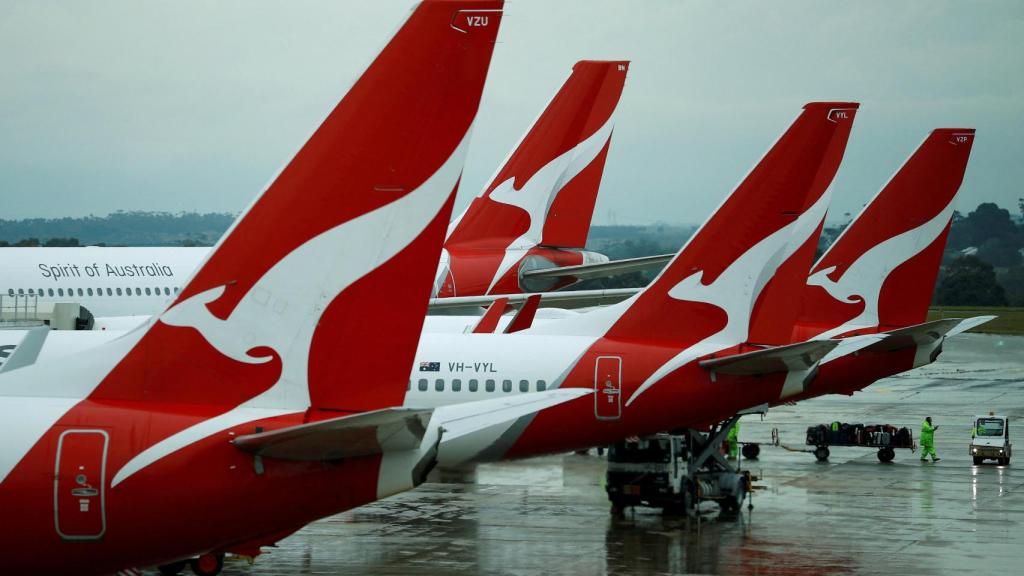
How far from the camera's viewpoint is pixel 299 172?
34.7ft

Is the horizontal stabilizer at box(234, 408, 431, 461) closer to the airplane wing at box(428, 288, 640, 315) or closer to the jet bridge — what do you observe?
the jet bridge

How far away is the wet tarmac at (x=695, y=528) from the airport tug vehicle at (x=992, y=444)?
1.81ft

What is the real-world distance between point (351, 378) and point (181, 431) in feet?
4.79

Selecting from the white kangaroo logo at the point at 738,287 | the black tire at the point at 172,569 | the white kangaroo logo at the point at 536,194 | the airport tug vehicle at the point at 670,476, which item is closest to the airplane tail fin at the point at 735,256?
the white kangaroo logo at the point at 738,287

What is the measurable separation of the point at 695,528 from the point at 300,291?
1662 centimetres

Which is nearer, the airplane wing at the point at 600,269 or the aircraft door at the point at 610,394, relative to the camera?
the aircraft door at the point at 610,394

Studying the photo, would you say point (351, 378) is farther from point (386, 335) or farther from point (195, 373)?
point (195, 373)

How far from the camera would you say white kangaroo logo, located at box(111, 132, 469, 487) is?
416 inches

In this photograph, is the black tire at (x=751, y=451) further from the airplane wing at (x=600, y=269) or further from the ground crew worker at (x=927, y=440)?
the airplane wing at (x=600, y=269)

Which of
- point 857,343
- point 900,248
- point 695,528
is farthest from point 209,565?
point 900,248

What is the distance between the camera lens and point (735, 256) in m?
24.1

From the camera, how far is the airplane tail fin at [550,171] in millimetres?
40000

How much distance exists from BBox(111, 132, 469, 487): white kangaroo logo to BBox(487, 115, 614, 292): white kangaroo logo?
95.6ft

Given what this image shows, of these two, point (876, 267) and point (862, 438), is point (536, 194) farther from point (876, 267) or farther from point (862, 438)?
point (862, 438)
